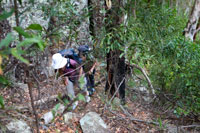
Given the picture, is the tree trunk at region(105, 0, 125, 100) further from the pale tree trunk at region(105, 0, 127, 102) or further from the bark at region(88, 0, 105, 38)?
the bark at region(88, 0, 105, 38)

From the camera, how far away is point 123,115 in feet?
15.7

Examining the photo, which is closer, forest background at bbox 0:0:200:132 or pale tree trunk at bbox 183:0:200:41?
forest background at bbox 0:0:200:132

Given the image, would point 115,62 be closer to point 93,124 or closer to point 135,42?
point 135,42

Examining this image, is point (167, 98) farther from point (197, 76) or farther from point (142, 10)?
point (142, 10)

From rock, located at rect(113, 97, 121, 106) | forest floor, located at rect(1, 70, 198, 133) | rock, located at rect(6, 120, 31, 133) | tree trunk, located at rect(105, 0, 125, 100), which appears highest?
tree trunk, located at rect(105, 0, 125, 100)

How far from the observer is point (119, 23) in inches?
160

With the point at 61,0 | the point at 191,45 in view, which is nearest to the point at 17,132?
the point at 61,0

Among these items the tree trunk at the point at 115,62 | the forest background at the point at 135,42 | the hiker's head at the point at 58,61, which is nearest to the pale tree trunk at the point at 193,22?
the forest background at the point at 135,42

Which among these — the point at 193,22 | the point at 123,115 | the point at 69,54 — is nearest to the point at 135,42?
the point at 69,54

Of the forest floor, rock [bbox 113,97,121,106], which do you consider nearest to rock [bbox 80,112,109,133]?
the forest floor

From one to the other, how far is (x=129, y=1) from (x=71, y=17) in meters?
1.53

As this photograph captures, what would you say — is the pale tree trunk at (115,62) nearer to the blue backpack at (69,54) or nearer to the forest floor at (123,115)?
the forest floor at (123,115)

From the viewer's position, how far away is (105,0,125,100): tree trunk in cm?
404

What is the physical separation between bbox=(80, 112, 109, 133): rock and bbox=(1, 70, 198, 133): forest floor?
14 centimetres
